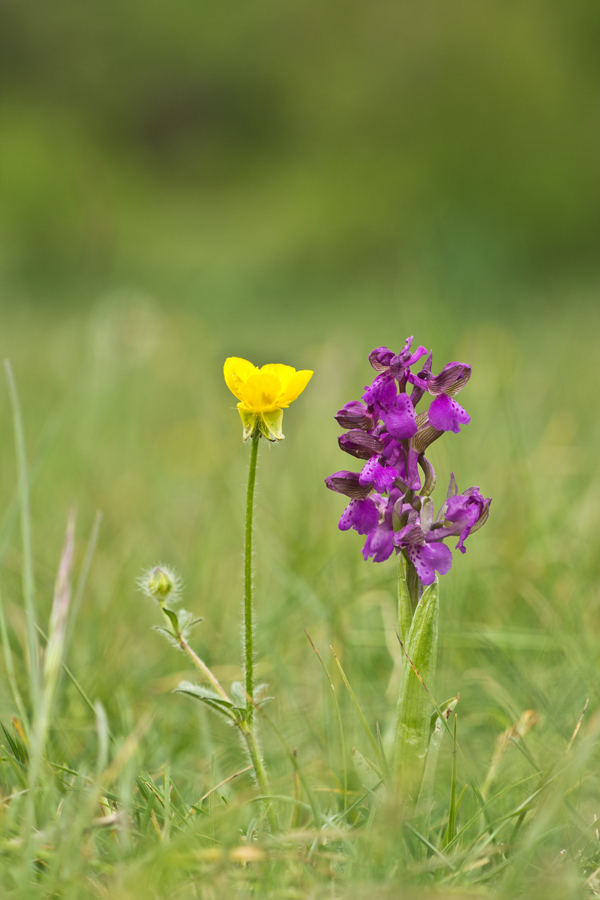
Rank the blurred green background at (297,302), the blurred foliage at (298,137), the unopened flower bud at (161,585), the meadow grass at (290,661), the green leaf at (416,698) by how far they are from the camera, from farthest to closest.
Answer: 1. the blurred foliage at (298,137)
2. the blurred green background at (297,302)
3. the unopened flower bud at (161,585)
4. the green leaf at (416,698)
5. the meadow grass at (290,661)

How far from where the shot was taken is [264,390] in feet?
3.39

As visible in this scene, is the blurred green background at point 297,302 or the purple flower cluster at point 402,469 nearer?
the purple flower cluster at point 402,469

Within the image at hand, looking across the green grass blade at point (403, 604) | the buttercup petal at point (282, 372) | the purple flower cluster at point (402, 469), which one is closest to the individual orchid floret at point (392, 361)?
the purple flower cluster at point (402, 469)

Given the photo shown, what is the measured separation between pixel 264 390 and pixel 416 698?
472mm

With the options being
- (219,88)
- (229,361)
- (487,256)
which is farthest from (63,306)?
(229,361)

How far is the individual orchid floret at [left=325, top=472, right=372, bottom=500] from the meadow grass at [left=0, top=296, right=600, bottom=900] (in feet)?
0.94

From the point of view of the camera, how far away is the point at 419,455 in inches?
41.5

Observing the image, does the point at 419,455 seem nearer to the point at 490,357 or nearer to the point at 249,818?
the point at 249,818

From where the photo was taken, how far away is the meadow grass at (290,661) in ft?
2.76

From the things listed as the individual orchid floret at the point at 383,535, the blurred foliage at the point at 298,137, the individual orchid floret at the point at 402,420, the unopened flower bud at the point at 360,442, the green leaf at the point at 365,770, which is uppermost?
the blurred foliage at the point at 298,137

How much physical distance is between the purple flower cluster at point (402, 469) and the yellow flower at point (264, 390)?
82mm

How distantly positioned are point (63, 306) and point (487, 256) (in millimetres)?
4955

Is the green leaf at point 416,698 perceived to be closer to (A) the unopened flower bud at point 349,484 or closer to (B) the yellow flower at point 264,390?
(A) the unopened flower bud at point 349,484

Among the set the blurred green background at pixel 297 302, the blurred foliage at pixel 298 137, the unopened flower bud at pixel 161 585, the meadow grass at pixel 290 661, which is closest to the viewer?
the meadow grass at pixel 290 661
